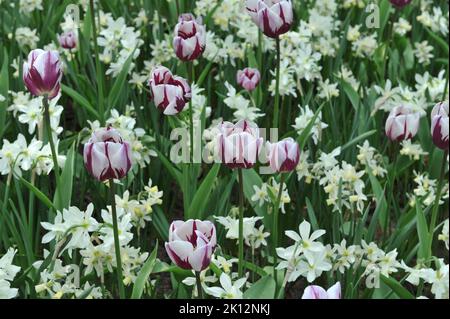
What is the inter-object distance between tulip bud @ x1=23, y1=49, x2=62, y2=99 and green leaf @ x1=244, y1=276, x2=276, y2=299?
565mm

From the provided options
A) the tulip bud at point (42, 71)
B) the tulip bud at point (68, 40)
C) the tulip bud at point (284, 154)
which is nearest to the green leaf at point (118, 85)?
the tulip bud at point (68, 40)

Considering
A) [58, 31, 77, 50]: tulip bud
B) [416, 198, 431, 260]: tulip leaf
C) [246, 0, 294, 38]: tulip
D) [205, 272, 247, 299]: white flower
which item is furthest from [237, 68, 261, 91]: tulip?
[205, 272, 247, 299]: white flower

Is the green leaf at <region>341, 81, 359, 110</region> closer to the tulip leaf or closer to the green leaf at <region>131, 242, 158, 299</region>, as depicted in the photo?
the tulip leaf

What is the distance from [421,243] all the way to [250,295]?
1.49 ft

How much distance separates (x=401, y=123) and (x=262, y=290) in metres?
0.59

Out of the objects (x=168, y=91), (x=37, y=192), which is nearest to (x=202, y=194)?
(x=168, y=91)

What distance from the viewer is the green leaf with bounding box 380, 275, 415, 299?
1801 millimetres

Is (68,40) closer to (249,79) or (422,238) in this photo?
(249,79)

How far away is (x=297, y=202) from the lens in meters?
2.35

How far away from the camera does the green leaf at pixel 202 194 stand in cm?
205

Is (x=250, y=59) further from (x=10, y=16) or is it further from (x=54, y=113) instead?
(x=10, y=16)

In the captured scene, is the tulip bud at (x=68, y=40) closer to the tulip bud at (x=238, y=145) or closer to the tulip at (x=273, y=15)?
the tulip at (x=273, y=15)

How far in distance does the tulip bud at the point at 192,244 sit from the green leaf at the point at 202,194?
550 millimetres
